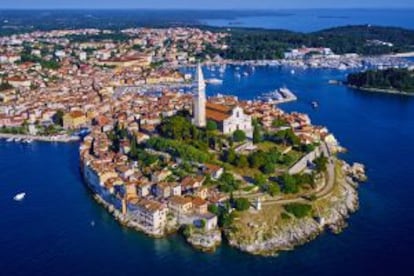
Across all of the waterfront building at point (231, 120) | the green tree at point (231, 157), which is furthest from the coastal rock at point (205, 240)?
the waterfront building at point (231, 120)

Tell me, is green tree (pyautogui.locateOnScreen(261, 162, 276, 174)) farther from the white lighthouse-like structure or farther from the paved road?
the white lighthouse-like structure

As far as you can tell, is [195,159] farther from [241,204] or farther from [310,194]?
[310,194]

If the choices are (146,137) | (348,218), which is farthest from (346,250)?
(146,137)

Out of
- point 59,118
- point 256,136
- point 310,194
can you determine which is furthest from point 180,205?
point 59,118

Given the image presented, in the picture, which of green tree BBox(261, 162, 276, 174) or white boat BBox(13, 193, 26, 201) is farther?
green tree BBox(261, 162, 276, 174)

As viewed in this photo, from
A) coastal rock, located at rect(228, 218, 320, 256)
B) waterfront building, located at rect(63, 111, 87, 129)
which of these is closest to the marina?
waterfront building, located at rect(63, 111, 87, 129)

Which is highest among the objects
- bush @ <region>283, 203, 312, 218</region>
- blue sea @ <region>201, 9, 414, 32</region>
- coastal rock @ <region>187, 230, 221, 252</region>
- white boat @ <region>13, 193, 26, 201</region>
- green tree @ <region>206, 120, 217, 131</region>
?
blue sea @ <region>201, 9, 414, 32</region>

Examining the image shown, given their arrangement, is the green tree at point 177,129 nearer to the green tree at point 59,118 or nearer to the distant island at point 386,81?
the green tree at point 59,118

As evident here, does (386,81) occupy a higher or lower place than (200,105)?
lower
